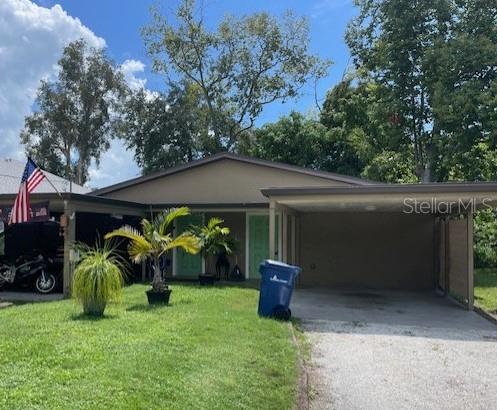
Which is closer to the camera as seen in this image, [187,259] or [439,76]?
[187,259]

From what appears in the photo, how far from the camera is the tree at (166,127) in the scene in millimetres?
30125

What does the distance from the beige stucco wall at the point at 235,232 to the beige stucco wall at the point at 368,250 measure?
6.37ft

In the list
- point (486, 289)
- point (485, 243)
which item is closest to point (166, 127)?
point (485, 243)

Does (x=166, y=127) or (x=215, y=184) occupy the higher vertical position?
(x=166, y=127)

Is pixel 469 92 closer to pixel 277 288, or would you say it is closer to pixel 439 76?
pixel 439 76

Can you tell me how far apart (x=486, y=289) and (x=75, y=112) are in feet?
81.8

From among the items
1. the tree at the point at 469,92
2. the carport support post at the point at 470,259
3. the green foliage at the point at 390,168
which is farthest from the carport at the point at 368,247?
the green foliage at the point at 390,168

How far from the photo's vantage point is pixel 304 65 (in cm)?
3184

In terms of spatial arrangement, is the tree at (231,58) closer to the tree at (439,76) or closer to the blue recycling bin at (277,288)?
the tree at (439,76)

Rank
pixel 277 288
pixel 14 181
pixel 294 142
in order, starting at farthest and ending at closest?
pixel 294 142, pixel 14 181, pixel 277 288

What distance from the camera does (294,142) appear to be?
87.5 feet

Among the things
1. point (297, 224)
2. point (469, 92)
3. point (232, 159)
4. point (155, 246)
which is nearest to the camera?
point (155, 246)

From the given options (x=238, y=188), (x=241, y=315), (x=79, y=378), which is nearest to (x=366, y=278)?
(x=238, y=188)

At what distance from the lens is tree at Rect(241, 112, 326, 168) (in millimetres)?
26609
